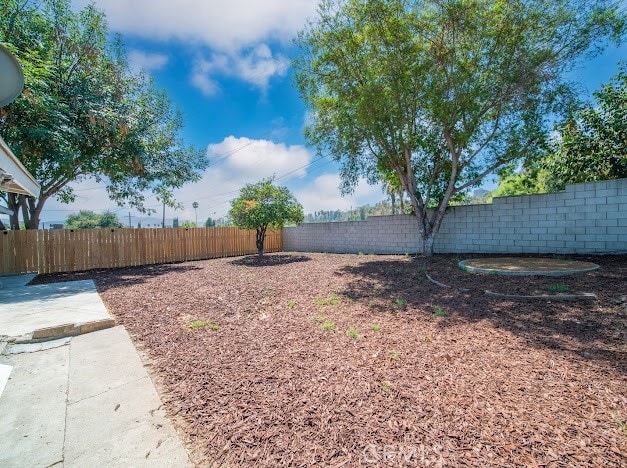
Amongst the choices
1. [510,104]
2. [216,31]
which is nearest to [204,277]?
[216,31]

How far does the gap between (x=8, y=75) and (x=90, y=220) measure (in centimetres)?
4811

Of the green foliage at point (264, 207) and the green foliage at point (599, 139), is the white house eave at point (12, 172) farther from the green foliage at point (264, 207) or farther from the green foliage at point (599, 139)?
the green foliage at point (599, 139)

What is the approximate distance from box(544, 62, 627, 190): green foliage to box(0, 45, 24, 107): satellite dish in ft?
31.4

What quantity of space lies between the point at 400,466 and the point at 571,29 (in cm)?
911

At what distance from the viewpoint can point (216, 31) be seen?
22.9 feet

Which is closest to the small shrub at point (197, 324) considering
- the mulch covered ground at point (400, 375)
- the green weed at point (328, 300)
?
the mulch covered ground at point (400, 375)

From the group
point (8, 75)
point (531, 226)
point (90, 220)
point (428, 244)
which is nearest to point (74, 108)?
point (8, 75)

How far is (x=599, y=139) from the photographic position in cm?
669

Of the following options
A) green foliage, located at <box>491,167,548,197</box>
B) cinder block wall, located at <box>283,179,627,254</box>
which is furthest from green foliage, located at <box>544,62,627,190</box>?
cinder block wall, located at <box>283,179,627,254</box>

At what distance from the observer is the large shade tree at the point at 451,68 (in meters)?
6.07

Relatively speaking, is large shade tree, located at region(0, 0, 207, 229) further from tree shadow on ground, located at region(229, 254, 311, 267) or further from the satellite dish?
the satellite dish

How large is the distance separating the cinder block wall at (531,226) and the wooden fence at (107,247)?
6968mm

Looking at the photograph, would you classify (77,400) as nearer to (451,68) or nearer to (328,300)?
(328,300)

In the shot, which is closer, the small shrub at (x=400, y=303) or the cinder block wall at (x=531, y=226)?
the small shrub at (x=400, y=303)
